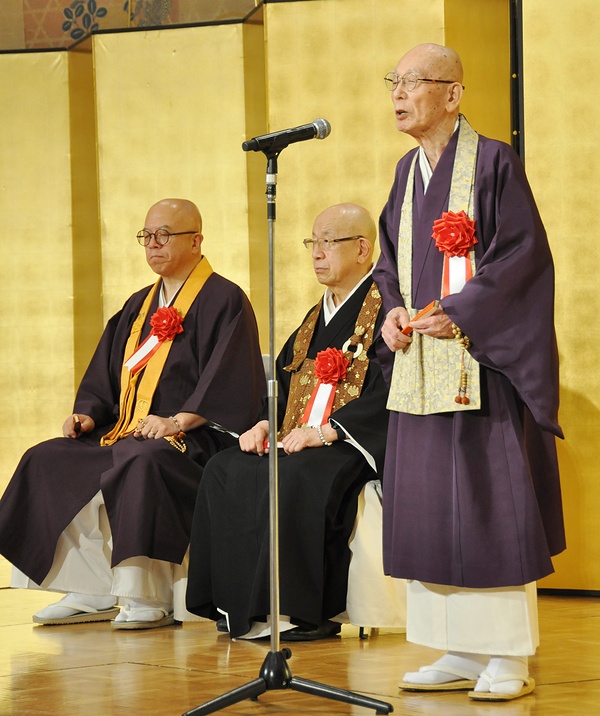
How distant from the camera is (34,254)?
21.6 ft

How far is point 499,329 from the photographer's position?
3395mm

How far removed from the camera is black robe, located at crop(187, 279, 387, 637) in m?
4.23

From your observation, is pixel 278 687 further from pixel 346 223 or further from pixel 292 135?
pixel 346 223

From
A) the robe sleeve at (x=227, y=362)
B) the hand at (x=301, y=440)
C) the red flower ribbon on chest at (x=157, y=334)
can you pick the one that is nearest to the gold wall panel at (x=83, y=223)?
the red flower ribbon on chest at (x=157, y=334)

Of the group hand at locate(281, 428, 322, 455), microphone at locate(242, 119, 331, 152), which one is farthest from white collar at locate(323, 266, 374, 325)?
microphone at locate(242, 119, 331, 152)

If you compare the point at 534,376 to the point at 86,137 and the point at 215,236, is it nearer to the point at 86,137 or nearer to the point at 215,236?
the point at 215,236

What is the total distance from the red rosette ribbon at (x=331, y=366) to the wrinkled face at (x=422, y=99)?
3.68 ft

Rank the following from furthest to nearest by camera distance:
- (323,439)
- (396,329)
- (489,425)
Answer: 1. (323,439)
2. (396,329)
3. (489,425)

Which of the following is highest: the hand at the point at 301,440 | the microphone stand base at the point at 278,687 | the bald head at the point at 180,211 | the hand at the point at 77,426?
the bald head at the point at 180,211

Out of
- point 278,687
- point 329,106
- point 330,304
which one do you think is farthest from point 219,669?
point 329,106

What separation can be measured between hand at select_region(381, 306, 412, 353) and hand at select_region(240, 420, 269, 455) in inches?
38.7

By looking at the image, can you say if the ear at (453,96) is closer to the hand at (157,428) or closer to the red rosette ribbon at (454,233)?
the red rosette ribbon at (454,233)

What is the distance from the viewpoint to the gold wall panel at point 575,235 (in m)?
5.00

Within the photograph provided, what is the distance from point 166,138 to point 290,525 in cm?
269
